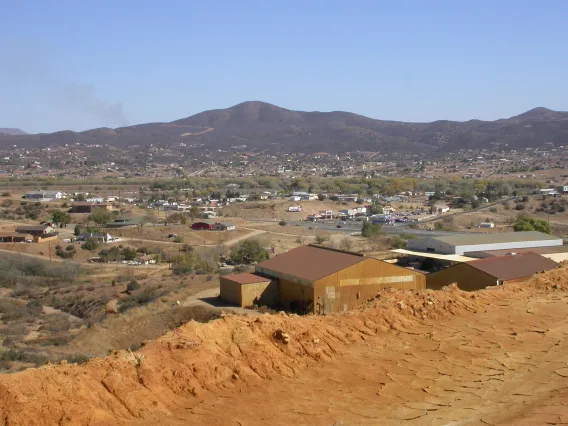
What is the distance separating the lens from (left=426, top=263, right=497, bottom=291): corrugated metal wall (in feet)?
104

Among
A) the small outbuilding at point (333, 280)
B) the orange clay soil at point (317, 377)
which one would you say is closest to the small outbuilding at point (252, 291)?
the small outbuilding at point (333, 280)

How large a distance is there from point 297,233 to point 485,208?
28867mm

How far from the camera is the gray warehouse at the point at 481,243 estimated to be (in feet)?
141

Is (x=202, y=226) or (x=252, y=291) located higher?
(x=252, y=291)

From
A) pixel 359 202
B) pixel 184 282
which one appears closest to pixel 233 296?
pixel 184 282

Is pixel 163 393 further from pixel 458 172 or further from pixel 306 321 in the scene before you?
pixel 458 172

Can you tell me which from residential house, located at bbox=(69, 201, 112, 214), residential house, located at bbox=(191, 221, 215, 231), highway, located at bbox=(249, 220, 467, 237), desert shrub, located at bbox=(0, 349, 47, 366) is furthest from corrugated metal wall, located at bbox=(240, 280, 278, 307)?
residential house, located at bbox=(69, 201, 112, 214)

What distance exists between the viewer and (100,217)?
7350 cm

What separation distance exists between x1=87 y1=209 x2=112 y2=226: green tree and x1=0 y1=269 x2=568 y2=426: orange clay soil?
5845 centimetres

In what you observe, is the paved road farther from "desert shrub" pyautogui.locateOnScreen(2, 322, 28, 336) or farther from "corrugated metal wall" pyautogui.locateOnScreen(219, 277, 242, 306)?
"desert shrub" pyautogui.locateOnScreen(2, 322, 28, 336)

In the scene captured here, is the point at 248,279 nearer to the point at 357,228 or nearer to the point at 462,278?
the point at 462,278

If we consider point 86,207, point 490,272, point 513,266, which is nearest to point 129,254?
point 86,207

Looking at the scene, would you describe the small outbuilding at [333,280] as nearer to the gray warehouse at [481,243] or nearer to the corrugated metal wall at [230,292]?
the corrugated metal wall at [230,292]

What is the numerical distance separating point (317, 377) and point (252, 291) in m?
18.8
